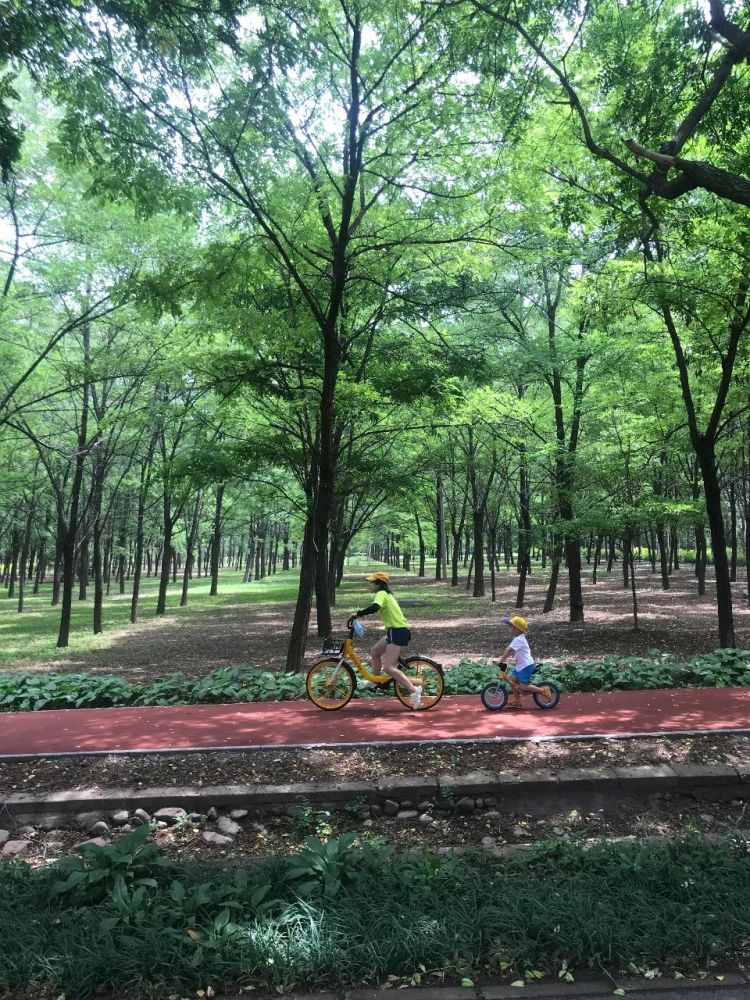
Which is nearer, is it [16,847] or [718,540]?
[16,847]

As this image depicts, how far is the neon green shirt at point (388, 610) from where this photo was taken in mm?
6938

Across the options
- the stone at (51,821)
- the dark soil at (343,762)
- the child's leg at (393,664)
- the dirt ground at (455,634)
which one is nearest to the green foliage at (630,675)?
the child's leg at (393,664)

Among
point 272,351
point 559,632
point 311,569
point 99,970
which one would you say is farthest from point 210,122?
point 559,632

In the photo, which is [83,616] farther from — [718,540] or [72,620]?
[718,540]

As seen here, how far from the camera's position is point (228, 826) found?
4.75 metres

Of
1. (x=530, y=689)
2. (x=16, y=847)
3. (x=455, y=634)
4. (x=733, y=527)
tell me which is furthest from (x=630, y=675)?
(x=733, y=527)

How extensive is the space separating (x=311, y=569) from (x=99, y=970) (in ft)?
27.3

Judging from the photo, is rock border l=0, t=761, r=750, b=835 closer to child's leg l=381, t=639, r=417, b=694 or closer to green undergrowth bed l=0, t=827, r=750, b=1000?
green undergrowth bed l=0, t=827, r=750, b=1000

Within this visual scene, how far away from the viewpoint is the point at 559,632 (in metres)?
16.9

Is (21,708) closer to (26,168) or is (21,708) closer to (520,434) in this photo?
(26,168)

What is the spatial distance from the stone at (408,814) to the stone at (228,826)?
3.87 feet

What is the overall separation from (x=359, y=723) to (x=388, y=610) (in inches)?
48.3

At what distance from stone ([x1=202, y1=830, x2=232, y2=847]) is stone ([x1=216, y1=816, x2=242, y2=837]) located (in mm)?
64

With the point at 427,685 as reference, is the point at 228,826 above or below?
below
